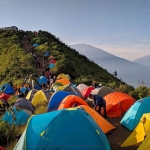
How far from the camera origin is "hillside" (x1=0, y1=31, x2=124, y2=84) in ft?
103

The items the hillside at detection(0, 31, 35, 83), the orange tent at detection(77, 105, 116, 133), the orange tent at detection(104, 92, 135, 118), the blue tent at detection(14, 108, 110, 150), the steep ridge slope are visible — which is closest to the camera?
the blue tent at detection(14, 108, 110, 150)

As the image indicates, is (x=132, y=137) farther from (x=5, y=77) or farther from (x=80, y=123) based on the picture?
(x=5, y=77)

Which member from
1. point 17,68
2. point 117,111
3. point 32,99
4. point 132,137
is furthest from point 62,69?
point 132,137

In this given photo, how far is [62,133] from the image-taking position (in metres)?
7.55

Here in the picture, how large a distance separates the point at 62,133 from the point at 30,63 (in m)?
28.6

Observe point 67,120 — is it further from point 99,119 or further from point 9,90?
point 9,90

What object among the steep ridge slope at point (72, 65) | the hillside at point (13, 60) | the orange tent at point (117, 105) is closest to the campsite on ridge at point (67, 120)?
the orange tent at point (117, 105)

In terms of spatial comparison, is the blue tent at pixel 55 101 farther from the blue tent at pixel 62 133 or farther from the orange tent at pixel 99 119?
the blue tent at pixel 62 133

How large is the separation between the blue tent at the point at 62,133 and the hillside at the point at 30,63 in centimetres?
1812

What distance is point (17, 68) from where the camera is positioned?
1324 inches

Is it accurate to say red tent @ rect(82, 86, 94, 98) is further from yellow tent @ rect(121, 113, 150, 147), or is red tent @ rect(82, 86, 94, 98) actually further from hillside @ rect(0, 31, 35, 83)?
hillside @ rect(0, 31, 35, 83)

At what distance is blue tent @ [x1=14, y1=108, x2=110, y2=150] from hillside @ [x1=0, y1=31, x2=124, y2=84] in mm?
18121

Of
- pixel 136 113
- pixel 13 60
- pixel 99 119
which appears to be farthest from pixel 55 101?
pixel 13 60

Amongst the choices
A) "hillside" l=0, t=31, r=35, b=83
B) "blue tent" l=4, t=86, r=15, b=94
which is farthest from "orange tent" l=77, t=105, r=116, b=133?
"hillside" l=0, t=31, r=35, b=83
